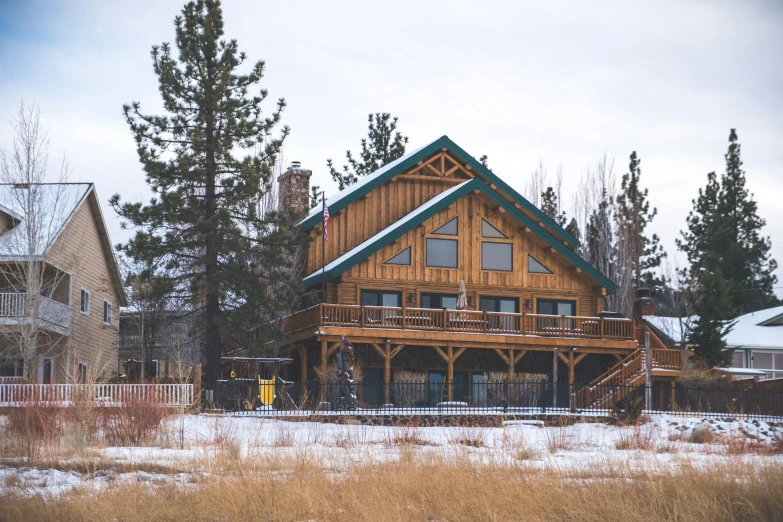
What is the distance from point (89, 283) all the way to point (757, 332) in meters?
34.0

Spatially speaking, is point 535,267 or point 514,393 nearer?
point 514,393

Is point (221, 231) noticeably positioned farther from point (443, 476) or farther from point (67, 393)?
point (443, 476)

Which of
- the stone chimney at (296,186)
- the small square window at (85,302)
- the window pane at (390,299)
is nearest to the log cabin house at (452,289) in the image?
the window pane at (390,299)

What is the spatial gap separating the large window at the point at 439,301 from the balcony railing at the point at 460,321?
6.30 feet

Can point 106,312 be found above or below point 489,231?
below

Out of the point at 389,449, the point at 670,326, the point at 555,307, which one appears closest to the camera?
the point at 389,449

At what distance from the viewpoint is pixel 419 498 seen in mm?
15617

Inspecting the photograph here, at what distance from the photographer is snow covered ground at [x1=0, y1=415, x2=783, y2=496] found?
17.1 meters

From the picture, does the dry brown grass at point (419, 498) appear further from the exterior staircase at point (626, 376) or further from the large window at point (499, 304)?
the large window at point (499, 304)

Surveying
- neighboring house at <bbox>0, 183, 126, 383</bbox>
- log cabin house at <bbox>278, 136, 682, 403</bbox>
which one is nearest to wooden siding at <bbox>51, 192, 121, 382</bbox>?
neighboring house at <bbox>0, 183, 126, 383</bbox>

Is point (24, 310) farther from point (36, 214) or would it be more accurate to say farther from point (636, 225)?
point (636, 225)

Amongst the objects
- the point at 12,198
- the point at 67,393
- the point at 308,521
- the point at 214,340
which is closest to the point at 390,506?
the point at 308,521

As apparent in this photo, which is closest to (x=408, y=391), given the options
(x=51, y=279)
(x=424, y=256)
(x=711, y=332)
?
(x=424, y=256)

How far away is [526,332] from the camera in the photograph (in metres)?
36.4
